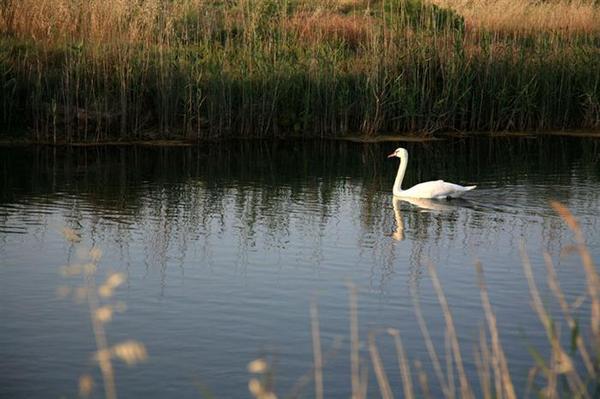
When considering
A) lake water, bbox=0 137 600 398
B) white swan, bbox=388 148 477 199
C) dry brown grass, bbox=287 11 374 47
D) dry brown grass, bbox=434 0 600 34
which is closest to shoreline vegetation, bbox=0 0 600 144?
dry brown grass, bbox=287 11 374 47

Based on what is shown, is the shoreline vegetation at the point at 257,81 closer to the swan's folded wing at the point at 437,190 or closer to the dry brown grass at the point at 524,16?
the dry brown grass at the point at 524,16

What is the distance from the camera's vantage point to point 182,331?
25.6 ft

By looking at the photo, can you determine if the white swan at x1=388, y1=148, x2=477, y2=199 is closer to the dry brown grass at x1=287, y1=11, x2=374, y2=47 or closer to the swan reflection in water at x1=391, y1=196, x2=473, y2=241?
the swan reflection in water at x1=391, y1=196, x2=473, y2=241

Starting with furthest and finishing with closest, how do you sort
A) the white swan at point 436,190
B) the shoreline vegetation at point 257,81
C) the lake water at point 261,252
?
1. the shoreline vegetation at point 257,81
2. the white swan at point 436,190
3. the lake water at point 261,252

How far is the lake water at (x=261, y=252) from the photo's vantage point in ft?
23.9

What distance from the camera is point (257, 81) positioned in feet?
57.1

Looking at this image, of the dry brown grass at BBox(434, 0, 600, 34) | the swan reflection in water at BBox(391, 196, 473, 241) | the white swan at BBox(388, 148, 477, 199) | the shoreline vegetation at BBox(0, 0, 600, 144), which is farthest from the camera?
the dry brown grass at BBox(434, 0, 600, 34)

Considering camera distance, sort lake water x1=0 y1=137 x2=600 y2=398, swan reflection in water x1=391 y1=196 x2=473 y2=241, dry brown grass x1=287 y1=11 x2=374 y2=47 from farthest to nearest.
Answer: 1. dry brown grass x1=287 y1=11 x2=374 y2=47
2. swan reflection in water x1=391 y1=196 x2=473 y2=241
3. lake water x1=0 y1=137 x2=600 y2=398

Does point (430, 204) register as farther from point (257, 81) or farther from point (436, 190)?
point (257, 81)

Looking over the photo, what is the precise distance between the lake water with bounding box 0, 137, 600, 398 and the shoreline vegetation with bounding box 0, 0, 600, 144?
29.4 inches

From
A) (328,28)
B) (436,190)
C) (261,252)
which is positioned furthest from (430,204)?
(328,28)

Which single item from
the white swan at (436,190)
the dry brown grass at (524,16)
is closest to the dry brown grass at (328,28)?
the dry brown grass at (524,16)

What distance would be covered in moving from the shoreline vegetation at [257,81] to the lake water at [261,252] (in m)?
0.75

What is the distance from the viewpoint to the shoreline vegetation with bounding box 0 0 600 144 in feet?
54.7
